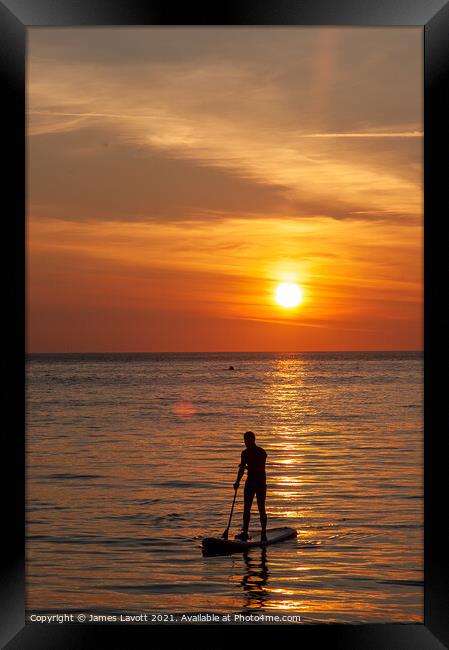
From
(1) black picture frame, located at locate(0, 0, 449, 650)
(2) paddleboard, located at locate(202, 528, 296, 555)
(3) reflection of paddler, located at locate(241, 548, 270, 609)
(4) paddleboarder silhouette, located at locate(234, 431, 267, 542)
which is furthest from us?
(2) paddleboard, located at locate(202, 528, 296, 555)

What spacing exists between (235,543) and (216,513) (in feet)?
16.9

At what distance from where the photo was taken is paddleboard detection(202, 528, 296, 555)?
41.9 ft

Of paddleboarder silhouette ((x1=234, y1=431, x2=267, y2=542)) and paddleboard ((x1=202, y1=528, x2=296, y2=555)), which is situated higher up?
paddleboarder silhouette ((x1=234, y1=431, x2=267, y2=542))

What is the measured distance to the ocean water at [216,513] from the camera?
1041 centimetres

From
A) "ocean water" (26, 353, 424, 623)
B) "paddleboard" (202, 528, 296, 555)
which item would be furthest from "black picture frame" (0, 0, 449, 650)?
"paddleboard" (202, 528, 296, 555)

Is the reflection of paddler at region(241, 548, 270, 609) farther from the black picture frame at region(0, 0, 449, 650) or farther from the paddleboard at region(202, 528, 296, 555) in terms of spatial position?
the black picture frame at region(0, 0, 449, 650)

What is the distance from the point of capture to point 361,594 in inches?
411

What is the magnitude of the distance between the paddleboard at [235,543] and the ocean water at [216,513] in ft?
0.59

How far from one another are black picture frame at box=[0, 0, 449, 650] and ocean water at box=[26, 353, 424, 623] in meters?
4.58
